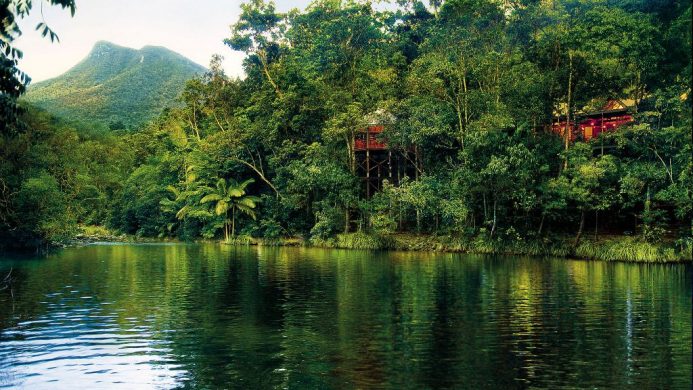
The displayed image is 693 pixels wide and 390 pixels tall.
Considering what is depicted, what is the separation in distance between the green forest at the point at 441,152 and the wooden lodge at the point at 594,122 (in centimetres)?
63

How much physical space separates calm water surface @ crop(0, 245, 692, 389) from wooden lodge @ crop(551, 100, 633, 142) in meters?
11.5

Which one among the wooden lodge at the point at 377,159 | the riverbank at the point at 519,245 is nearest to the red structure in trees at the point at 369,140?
the wooden lodge at the point at 377,159

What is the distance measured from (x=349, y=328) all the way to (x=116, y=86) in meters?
134

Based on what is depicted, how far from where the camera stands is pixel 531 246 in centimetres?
3644

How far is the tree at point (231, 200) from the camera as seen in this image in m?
51.3

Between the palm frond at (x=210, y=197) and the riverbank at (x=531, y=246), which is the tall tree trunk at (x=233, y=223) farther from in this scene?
the riverbank at (x=531, y=246)

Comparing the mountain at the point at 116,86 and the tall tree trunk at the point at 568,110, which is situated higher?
the mountain at the point at 116,86

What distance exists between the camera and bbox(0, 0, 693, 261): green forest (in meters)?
34.4

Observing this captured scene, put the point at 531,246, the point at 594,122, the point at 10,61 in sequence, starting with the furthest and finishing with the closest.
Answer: the point at 594,122 → the point at 531,246 → the point at 10,61

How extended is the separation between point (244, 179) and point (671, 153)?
3269cm

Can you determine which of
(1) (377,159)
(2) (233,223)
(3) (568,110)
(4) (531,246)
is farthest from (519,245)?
(2) (233,223)

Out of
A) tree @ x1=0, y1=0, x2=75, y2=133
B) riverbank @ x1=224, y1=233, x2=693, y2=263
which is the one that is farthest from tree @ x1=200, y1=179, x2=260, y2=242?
tree @ x1=0, y1=0, x2=75, y2=133

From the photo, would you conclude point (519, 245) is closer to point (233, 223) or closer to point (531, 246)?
point (531, 246)

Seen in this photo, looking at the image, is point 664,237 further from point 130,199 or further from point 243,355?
point 130,199
